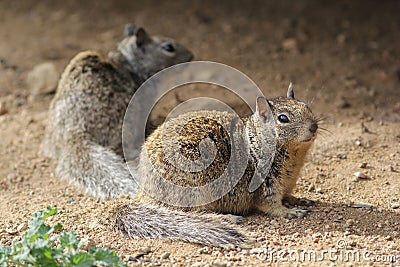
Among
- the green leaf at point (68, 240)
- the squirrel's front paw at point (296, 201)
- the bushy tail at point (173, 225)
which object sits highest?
the squirrel's front paw at point (296, 201)

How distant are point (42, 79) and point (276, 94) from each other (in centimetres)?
310

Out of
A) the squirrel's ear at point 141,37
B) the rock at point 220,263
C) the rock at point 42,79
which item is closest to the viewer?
the rock at point 220,263

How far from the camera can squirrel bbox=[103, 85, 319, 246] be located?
464 cm

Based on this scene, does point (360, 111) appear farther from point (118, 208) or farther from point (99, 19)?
point (99, 19)

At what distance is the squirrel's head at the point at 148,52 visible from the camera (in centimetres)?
761

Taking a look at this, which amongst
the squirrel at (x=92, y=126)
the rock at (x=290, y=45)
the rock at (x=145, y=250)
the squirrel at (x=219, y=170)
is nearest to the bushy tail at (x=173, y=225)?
the squirrel at (x=219, y=170)

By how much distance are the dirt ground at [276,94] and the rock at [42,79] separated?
0.07 metres

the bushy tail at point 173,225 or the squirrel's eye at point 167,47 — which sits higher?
the squirrel's eye at point 167,47

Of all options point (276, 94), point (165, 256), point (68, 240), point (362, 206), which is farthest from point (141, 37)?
point (68, 240)

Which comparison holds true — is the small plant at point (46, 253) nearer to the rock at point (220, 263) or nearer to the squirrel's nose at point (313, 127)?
the rock at point (220, 263)

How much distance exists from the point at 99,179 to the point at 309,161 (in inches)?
79.6

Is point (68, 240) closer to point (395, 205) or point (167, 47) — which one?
point (395, 205)

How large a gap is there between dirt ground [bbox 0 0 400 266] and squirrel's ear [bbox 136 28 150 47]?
1.17 meters

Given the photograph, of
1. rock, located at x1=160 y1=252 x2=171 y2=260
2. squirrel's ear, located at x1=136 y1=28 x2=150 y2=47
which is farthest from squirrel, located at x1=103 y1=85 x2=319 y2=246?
squirrel's ear, located at x1=136 y1=28 x2=150 y2=47
